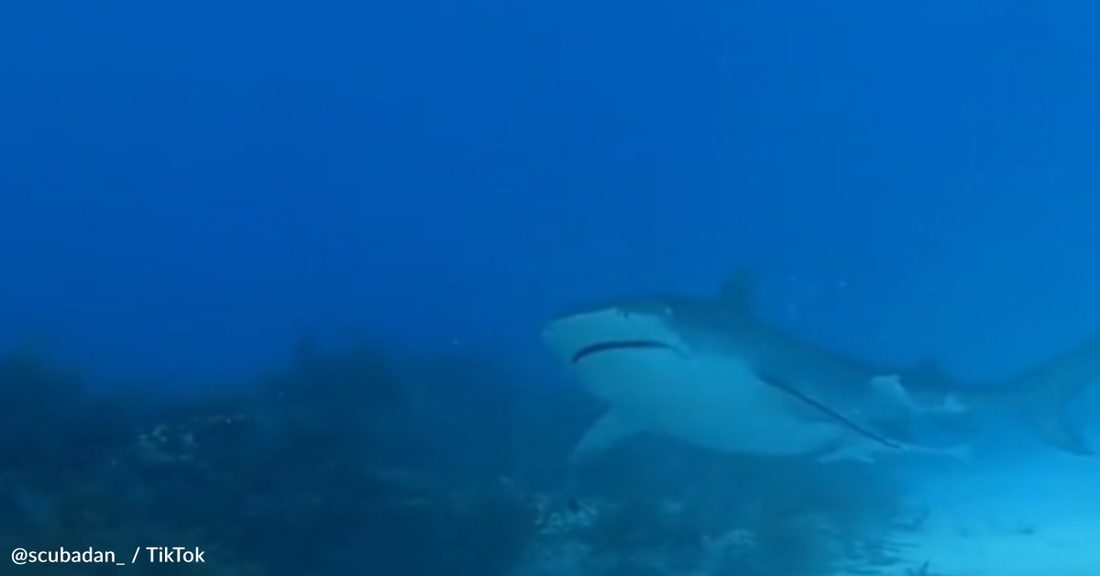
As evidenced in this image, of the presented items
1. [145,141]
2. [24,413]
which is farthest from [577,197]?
[24,413]

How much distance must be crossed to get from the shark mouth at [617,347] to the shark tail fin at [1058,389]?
4.21m

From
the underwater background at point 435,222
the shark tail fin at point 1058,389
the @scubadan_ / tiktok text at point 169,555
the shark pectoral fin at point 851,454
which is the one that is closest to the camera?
the underwater background at point 435,222

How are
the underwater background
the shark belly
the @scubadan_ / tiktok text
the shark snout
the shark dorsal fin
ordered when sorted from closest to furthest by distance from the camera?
the underwater background < the shark snout < the shark dorsal fin < the shark belly < the @scubadan_ / tiktok text

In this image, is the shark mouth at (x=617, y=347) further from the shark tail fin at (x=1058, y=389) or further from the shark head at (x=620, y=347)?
the shark tail fin at (x=1058, y=389)

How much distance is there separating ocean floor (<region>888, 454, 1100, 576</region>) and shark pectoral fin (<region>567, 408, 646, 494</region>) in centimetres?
506

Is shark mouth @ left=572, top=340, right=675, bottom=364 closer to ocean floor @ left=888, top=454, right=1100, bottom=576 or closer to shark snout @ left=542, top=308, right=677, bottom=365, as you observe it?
shark snout @ left=542, top=308, right=677, bottom=365

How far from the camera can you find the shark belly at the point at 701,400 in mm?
10625

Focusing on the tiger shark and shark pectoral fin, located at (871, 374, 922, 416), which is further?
shark pectoral fin, located at (871, 374, 922, 416)

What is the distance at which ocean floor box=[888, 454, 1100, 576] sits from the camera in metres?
14.4

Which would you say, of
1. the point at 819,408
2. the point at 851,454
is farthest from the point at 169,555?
the point at 851,454

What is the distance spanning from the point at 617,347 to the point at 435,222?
2.01 m

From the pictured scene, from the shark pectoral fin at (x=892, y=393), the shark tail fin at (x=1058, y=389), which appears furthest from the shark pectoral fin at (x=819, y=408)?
the shark tail fin at (x=1058, y=389)

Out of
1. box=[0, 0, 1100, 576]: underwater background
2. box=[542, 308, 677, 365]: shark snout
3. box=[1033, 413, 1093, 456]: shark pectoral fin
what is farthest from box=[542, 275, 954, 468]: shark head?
box=[1033, 413, 1093, 456]: shark pectoral fin

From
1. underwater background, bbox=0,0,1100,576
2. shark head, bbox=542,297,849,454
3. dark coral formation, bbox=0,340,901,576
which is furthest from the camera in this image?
dark coral formation, bbox=0,340,901,576
